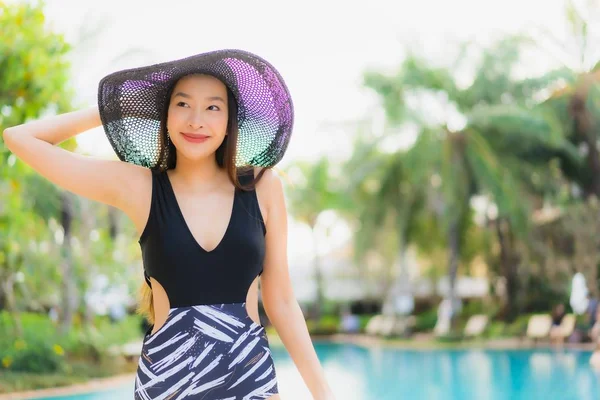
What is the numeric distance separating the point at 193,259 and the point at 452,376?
10581 mm

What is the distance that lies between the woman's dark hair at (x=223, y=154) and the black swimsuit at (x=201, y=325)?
0.11 metres

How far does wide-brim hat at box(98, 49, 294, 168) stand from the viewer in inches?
59.1

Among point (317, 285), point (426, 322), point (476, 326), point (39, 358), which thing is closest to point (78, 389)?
point (39, 358)

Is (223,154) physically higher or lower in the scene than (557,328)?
higher

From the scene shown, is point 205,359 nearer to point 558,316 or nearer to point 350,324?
point 558,316

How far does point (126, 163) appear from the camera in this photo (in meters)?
1.48

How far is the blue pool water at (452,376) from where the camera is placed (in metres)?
9.61

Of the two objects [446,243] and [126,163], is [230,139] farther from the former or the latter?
[446,243]

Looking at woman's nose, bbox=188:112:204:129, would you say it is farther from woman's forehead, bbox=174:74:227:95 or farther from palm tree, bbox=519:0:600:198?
palm tree, bbox=519:0:600:198

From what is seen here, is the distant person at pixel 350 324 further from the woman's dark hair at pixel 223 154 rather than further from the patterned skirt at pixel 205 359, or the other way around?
the patterned skirt at pixel 205 359

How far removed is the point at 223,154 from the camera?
1555 millimetres

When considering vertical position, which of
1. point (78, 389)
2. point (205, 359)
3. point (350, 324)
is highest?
point (205, 359)

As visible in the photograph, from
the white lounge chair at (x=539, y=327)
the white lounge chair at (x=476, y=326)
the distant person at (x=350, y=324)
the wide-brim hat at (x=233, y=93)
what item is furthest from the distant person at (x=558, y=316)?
the wide-brim hat at (x=233, y=93)

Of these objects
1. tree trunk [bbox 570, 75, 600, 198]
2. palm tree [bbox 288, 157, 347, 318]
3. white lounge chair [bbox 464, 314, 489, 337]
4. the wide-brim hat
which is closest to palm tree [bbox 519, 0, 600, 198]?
tree trunk [bbox 570, 75, 600, 198]
